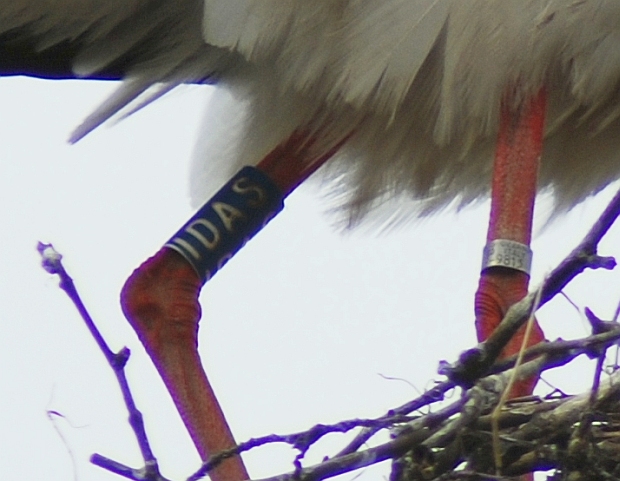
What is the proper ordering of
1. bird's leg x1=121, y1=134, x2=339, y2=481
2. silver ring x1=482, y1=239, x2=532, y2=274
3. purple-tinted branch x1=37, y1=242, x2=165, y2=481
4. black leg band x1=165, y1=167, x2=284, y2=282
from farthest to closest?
black leg band x1=165, y1=167, x2=284, y2=282 → bird's leg x1=121, y1=134, x2=339, y2=481 → silver ring x1=482, y1=239, x2=532, y2=274 → purple-tinted branch x1=37, y1=242, x2=165, y2=481

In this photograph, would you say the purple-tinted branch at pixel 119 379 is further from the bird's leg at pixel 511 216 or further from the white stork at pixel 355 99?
the bird's leg at pixel 511 216

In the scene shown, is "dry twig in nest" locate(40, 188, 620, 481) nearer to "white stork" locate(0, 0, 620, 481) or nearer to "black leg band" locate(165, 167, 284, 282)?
"white stork" locate(0, 0, 620, 481)

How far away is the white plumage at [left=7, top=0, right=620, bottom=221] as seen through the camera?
255cm

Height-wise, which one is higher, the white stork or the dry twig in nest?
the white stork

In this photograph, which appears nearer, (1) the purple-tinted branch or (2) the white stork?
(1) the purple-tinted branch

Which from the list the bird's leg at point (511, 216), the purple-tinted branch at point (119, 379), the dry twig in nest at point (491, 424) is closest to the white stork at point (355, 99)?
the bird's leg at point (511, 216)

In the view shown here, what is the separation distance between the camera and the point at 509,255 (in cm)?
251

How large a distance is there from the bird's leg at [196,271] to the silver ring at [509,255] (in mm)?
465

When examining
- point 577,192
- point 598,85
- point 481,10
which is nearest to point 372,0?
point 481,10

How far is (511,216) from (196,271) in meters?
0.56

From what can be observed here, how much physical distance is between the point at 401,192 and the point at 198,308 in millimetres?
440

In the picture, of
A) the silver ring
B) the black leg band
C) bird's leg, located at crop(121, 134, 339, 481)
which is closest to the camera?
the silver ring

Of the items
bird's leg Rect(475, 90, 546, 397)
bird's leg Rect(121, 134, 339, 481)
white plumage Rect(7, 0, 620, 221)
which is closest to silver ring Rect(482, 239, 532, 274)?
bird's leg Rect(475, 90, 546, 397)

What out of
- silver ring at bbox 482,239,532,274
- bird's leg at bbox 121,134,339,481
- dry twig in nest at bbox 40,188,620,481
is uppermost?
bird's leg at bbox 121,134,339,481
